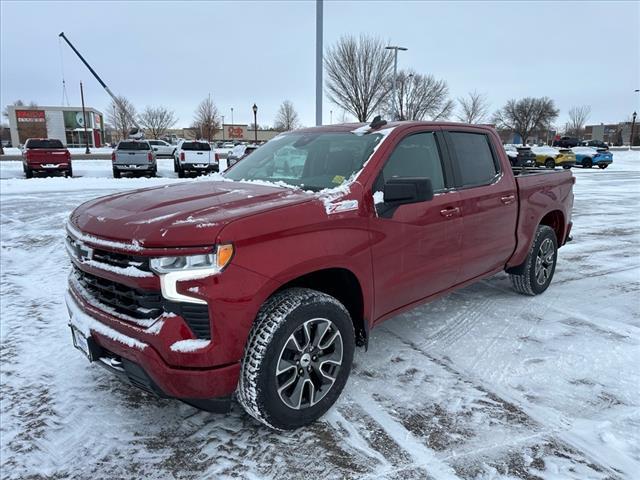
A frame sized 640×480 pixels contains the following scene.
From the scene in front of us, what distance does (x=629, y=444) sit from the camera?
2795mm

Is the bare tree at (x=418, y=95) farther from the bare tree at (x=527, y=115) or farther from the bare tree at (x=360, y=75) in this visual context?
the bare tree at (x=527, y=115)

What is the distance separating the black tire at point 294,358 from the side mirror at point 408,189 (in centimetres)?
80

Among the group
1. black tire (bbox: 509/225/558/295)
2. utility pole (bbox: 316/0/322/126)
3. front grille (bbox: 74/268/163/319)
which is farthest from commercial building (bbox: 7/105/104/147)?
front grille (bbox: 74/268/163/319)

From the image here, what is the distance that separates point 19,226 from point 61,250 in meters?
2.81

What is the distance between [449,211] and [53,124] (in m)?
82.4

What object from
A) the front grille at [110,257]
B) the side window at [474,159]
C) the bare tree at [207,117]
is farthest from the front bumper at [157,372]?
the bare tree at [207,117]

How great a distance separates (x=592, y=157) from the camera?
32.9 m

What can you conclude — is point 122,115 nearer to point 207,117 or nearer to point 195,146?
point 207,117

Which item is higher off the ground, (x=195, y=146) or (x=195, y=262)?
(x=195, y=146)

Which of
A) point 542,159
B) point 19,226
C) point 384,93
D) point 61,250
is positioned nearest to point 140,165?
point 19,226

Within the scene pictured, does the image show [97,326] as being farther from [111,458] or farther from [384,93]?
[384,93]

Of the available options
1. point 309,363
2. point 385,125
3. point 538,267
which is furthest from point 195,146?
point 309,363

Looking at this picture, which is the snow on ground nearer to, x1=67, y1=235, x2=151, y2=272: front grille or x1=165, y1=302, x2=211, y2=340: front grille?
x1=165, y1=302, x2=211, y2=340: front grille

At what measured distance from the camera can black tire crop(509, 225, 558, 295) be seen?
17.0 ft
